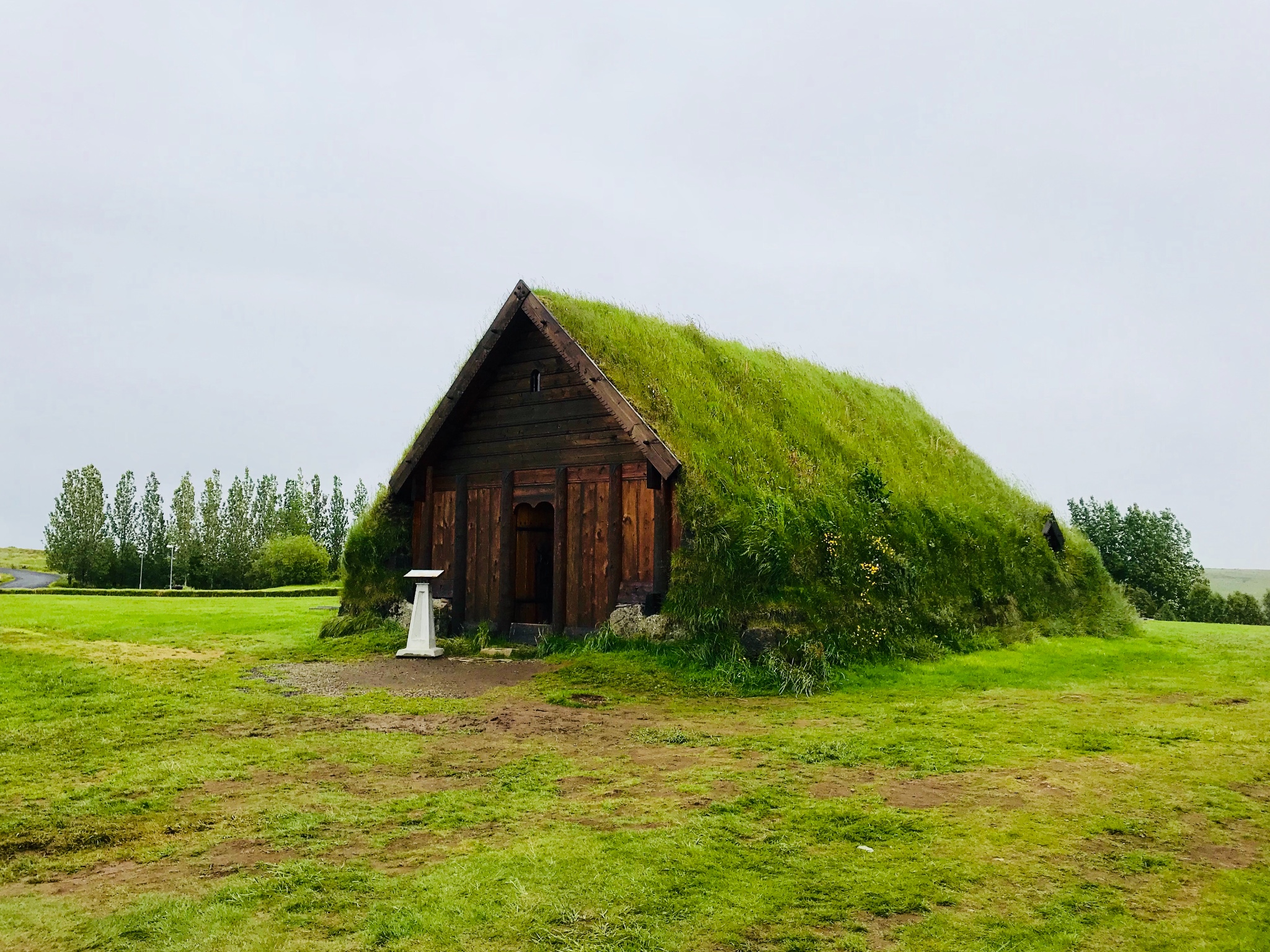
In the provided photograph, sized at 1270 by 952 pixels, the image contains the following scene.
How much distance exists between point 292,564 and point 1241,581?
14013 centimetres

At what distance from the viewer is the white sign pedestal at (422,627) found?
15516 mm

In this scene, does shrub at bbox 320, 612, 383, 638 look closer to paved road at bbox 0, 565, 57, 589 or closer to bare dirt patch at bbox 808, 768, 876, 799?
bare dirt patch at bbox 808, 768, 876, 799

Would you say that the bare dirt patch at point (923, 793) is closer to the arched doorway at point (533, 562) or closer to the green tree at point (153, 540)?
the arched doorway at point (533, 562)

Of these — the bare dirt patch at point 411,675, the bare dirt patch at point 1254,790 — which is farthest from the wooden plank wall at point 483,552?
the bare dirt patch at point 1254,790

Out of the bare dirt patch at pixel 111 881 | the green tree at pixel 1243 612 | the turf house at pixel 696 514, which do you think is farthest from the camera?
the green tree at pixel 1243 612

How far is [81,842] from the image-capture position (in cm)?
590

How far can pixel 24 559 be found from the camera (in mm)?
125375

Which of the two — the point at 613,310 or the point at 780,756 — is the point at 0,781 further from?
the point at 613,310

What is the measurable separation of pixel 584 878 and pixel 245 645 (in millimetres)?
14788

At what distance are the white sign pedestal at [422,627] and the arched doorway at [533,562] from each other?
1923mm

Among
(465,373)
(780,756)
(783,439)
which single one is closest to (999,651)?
(783,439)

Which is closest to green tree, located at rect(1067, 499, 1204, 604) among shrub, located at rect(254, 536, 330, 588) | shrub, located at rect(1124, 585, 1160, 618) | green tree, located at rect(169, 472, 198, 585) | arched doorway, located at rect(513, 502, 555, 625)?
shrub, located at rect(1124, 585, 1160, 618)

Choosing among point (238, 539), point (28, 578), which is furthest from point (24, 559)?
point (238, 539)

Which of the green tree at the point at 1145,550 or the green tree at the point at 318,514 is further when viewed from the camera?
the green tree at the point at 318,514
